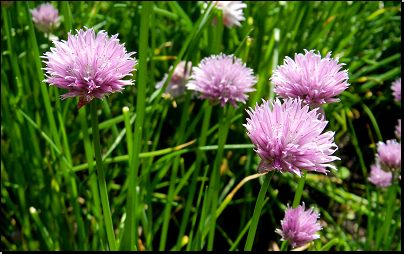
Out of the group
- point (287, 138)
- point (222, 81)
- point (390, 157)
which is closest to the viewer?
point (287, 138)

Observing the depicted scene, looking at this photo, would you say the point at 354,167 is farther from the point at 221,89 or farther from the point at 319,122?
the point at 319,122

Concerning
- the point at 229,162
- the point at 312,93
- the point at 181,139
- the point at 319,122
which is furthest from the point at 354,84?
the point at 319,122

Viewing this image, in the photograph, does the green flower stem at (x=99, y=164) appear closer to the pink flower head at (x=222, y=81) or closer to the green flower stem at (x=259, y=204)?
the green flower stem at (x=259, y=204)

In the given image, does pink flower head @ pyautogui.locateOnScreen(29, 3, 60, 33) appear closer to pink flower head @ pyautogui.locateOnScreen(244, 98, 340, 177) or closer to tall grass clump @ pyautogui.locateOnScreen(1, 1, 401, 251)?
tall grass clump @ pyautogui.locateOnScreen(1, 1, 401, 251)

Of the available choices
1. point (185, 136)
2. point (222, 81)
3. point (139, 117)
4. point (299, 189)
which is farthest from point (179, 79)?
point (299, 189)

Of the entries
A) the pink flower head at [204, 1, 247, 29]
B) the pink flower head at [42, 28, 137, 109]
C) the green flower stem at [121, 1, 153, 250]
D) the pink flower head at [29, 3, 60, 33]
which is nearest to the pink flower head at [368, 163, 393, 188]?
the pink flower head at [204, 1, 247, 29]

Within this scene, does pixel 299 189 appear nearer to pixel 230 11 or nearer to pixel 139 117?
pixel 139 117
